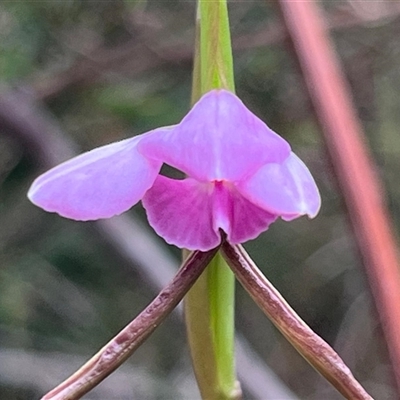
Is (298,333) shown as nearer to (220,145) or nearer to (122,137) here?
(220,145)

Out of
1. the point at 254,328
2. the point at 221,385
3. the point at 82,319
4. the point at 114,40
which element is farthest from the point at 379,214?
the point at 254,328

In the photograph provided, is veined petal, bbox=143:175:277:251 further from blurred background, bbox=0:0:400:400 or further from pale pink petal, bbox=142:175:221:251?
blurred background, bbox=0:0:400:400

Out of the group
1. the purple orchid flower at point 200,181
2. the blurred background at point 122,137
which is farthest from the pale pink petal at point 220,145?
the blurred background at point 122,137

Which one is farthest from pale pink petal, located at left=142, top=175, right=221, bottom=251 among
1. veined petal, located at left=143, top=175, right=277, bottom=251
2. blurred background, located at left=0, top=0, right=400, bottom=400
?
blurred background, located at left=0, top=0, right=400, bottom=400

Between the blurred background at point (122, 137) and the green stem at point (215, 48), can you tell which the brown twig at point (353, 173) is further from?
the blurred background at point (122, 137)

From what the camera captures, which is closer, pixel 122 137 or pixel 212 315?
pixel 212 315

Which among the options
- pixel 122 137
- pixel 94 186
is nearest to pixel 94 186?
pixel 94 186

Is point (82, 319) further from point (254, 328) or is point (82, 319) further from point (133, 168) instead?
point (133, 168)
